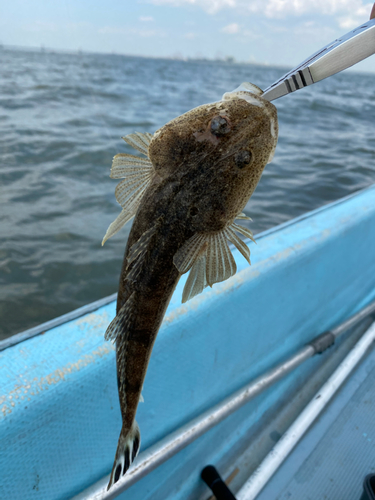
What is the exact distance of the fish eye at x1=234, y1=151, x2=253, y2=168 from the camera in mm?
970

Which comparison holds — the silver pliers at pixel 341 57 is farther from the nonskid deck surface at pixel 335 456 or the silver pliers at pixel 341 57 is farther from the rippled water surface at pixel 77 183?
the rippled water surface at pixel 77 183

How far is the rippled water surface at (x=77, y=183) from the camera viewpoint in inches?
168

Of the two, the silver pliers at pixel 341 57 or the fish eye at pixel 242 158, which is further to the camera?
the fish eye at pixel 242 158

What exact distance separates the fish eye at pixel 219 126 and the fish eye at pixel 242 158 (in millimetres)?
73

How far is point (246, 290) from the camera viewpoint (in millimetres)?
2178

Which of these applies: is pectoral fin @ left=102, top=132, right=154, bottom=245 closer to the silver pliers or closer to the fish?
the fish

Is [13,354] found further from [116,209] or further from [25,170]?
[25,170]

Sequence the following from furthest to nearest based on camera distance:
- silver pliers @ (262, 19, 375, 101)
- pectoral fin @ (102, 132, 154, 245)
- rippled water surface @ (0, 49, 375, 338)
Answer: rippled water surface @ (0, 49, 375, 338) < pectoral fin @ (102, 132, 154, 245) < silver pliers @ (262, 19, 375, 101)

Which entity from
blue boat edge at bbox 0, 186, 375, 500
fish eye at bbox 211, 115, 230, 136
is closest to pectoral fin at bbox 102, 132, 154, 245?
fish eye at bbox 211, 115, 230, 136

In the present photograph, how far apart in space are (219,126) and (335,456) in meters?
2.51

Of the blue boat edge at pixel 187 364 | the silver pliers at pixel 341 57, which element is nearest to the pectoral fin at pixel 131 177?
the silver pliers at pixel 341 57

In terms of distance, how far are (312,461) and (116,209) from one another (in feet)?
14.5

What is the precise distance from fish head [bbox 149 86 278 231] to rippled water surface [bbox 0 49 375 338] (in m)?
3.28

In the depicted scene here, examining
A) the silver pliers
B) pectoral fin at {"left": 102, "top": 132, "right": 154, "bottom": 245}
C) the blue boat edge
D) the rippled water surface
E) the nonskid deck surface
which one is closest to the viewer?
the silver pliers
